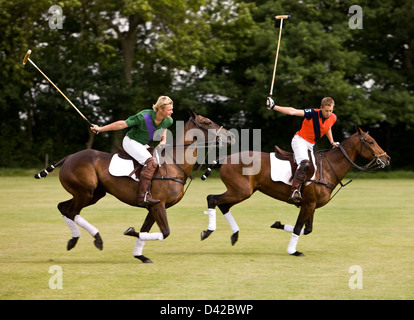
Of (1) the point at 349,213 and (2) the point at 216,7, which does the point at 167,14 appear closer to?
(2) the point at 216,7

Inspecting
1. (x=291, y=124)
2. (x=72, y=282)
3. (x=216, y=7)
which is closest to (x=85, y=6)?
(x=216, y=7)

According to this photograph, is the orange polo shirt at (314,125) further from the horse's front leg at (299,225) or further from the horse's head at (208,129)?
the horse's head at (208,129)

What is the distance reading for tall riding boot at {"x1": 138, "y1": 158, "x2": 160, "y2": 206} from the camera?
385 inches

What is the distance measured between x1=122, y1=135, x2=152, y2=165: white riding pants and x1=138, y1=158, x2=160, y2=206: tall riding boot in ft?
0.47

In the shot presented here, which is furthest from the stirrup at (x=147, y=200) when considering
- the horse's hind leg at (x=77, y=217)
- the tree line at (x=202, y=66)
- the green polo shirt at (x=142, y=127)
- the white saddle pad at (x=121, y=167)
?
the tree line at (x=202, y=66)

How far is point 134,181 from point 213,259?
1618 mm

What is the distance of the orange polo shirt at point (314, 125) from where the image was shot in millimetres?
10805

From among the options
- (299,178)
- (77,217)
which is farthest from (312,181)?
(77,217)

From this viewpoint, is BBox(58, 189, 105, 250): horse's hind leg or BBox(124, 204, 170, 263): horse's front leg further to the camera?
BBox(58, 189, 105, 250): horse's hind leg

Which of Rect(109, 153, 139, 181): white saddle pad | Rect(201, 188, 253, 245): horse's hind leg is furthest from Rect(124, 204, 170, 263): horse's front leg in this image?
Rect(201, 188, 253, 245): horse's hind leg

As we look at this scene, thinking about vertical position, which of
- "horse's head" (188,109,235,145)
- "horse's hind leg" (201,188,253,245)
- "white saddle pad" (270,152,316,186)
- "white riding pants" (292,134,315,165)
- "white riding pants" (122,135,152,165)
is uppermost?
"horse's head" (188,109,235,145)

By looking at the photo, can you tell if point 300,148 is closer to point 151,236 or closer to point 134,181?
point 134,181

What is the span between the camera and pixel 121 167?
10.1m

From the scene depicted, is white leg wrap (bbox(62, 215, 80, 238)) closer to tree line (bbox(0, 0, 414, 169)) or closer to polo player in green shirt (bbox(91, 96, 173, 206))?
polo player in green shirt (bbox(91, 96, 173, 206))
